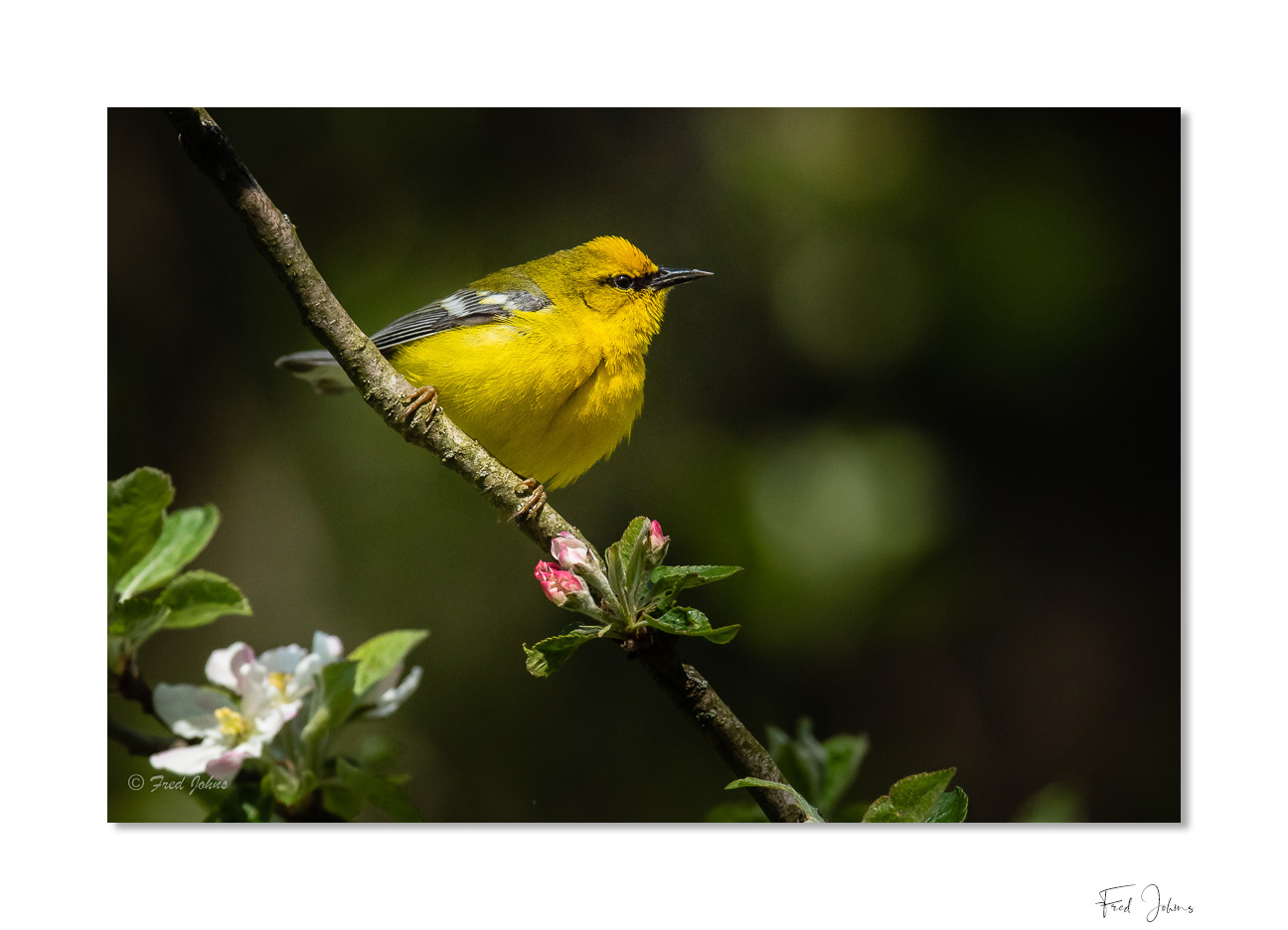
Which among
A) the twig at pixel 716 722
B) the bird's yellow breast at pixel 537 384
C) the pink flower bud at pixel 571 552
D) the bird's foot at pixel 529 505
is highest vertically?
the bird's yellow breast at pixel 537 384

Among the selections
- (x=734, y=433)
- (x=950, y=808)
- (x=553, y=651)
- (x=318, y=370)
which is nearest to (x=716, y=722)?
(x=553, y=651)

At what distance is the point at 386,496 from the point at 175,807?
113cm

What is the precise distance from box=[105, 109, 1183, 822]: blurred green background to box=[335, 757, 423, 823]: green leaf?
3.27 feet

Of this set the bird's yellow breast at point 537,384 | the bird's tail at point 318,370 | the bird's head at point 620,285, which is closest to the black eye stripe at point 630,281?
the bird's head at point 620,285

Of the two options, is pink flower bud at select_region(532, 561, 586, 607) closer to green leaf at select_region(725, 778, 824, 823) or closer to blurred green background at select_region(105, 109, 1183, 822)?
green leaf at select_region(725, 778, 824, 823)

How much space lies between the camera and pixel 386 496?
10.3ft

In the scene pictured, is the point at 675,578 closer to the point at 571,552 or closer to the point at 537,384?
the point at 571,552

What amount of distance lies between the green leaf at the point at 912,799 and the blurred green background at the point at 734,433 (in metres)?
1.13

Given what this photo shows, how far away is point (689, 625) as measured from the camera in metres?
1.48

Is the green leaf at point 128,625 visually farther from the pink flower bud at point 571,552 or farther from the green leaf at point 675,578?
the green leaf at point 675,578

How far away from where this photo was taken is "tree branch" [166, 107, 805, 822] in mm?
1521

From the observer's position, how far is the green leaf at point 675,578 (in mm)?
1465

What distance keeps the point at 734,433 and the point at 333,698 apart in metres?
1.71
